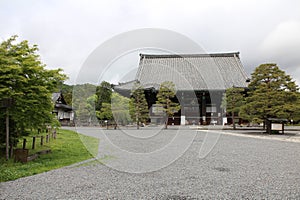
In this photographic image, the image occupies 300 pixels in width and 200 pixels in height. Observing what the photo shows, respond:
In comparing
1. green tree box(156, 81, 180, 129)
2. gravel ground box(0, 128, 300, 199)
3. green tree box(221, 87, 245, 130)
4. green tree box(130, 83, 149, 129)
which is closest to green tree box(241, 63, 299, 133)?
green tree box(221, 87, 245, 130)

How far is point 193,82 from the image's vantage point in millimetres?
26516

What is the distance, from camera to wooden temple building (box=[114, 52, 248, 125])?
2528 cm

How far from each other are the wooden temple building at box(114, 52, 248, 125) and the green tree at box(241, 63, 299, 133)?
8.71m

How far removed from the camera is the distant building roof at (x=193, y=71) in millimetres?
25922

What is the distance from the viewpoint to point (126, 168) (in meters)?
5.51

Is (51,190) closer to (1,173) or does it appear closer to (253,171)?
(1,173)

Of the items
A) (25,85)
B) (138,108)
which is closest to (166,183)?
(25,85)

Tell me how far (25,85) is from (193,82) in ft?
72.6

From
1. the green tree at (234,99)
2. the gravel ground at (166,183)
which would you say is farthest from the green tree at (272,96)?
the gravel ground at (166,183)

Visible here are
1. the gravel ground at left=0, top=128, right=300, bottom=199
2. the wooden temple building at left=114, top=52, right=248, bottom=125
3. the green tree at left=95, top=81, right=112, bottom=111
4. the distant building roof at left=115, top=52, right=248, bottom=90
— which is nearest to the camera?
the gravel ground at left=0, top=128, right=300, bottom=199

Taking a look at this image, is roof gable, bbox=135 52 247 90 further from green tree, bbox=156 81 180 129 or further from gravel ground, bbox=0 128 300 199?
gravel ground, bbox=0 128 300 199

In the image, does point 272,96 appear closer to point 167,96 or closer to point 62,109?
point 167,96

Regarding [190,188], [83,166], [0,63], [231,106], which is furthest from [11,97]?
[231,106]

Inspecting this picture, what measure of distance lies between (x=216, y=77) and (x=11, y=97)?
952 inches
